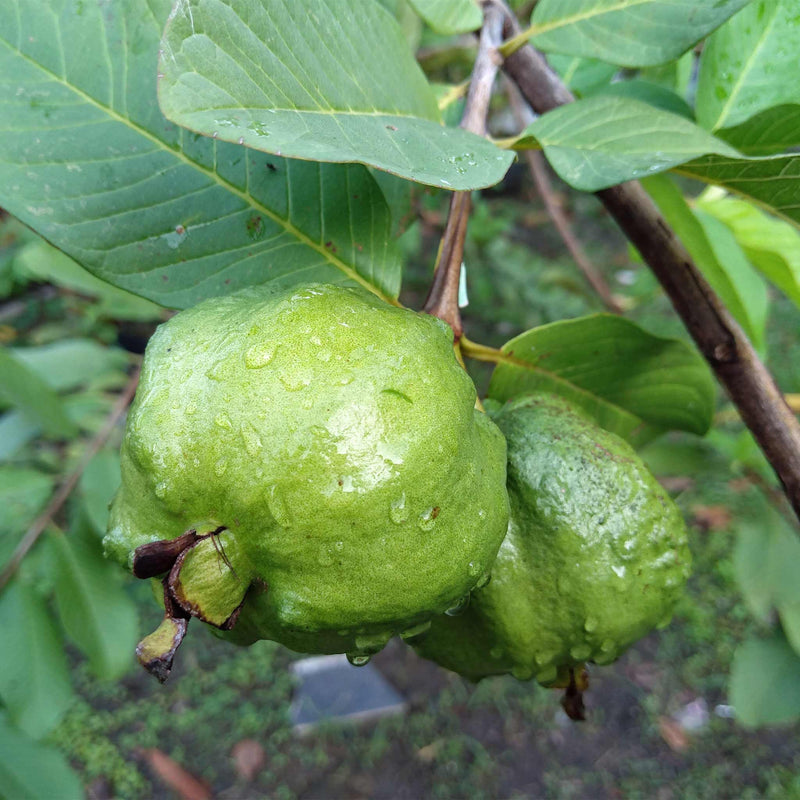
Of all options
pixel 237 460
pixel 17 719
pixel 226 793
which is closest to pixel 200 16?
pixel 237 460

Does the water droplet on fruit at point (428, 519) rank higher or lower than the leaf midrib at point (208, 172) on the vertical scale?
lower

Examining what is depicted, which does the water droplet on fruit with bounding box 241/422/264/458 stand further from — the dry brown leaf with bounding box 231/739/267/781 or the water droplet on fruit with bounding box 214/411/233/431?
the dry brown leaf with bounding box 231/739/267/781

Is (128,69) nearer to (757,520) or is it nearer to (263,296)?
(263,296)

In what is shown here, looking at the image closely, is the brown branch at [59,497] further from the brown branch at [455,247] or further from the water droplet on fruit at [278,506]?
the water droplet on fruit at [278,506]

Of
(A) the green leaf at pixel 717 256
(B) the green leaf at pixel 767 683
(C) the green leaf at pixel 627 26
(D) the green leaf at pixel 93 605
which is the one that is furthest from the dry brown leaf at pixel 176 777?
(C) the green leaf at pixel 627 26

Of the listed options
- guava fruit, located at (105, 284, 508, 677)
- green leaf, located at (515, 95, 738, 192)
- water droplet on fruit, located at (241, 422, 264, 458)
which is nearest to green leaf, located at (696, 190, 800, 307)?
green leaf, located at (515, 95, 738, 192)

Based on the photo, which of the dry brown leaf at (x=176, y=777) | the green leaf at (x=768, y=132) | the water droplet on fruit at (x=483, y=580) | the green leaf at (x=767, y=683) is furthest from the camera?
the dry brown leaf at (x=176, y=777)

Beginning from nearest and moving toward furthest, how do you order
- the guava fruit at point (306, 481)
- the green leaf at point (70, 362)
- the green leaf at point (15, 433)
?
the guava fruit at point (306, 481) < the green leaf at point (15, 433) < the green leaf at point (70, 362)
